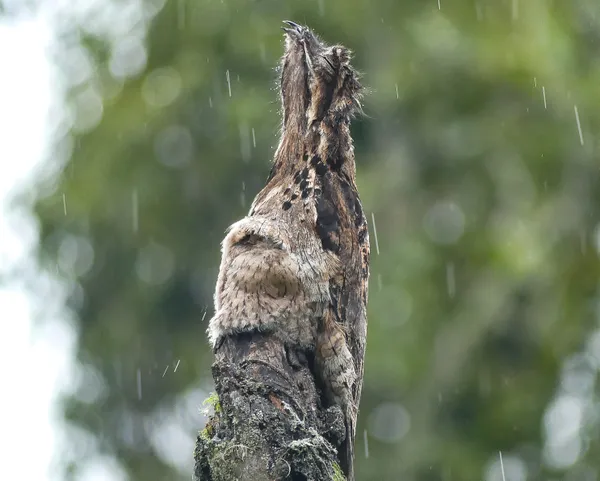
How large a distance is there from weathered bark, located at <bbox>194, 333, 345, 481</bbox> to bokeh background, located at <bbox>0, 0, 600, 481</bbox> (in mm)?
8063

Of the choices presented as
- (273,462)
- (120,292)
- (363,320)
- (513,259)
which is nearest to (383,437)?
(513,259)

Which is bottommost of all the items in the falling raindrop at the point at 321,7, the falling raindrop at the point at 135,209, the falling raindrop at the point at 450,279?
the falling raindrop at the point at 450,279

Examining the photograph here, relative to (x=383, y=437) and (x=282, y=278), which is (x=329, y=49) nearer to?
(x=282, y=278)

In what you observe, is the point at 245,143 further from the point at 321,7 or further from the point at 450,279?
the point at 450,279

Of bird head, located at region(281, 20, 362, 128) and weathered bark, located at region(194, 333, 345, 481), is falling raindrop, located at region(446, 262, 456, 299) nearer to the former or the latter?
bird head, located at region(281, 20, 362, 128)

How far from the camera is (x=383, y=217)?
48.3 ft

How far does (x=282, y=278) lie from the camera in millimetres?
5480

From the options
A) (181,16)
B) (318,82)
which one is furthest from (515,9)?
(318,82)

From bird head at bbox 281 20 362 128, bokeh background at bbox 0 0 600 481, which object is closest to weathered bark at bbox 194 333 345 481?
bird head at bbox 281 20 362 128

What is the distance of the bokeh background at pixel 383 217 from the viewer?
13.6 meters

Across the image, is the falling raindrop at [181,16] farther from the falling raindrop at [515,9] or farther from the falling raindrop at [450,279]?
the falling raindrop at [450,279]

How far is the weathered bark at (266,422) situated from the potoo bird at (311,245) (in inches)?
4.2

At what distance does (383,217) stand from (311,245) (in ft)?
29.8

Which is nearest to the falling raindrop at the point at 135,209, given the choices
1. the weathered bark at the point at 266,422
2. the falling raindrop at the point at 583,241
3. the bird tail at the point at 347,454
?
the falling raindrop at the point at 583,241
